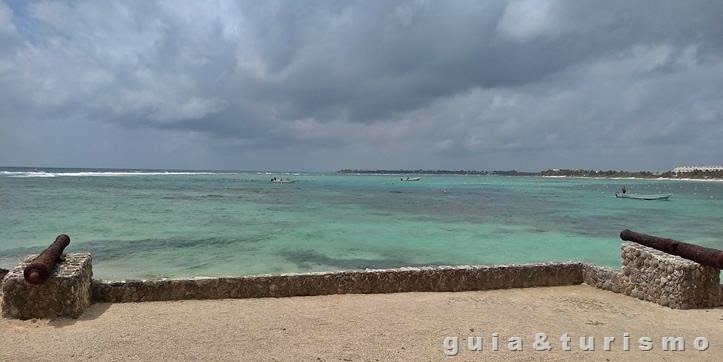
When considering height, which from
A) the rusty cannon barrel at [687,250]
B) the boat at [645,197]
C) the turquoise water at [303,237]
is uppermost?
the rusty cannon barrel at [687,250]

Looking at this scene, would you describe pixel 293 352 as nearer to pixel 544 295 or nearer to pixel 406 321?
pixel 406 321

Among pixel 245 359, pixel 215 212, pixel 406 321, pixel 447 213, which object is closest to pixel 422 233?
pixel 447 213

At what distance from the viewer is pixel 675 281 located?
21.6ft

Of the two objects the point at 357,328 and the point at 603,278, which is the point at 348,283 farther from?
the point at 603,278

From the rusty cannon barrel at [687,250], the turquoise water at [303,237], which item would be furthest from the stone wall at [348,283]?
the turquoise water at [303,237]

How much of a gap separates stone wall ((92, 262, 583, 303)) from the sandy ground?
0.69ft

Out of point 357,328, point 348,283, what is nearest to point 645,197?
point 348,283

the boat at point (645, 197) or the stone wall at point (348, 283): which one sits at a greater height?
the stone wall at point (348, 283)

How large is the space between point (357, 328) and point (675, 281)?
15.0ft

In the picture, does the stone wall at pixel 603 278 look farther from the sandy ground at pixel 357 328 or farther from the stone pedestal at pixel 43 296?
the stone pedestal at pixel 43 296

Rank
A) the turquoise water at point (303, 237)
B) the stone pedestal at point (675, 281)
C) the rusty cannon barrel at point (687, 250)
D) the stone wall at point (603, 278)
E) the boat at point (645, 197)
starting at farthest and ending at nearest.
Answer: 1. the boat at point (645, 197)
2. the turquoise water at point (303, 237)
3. the stone wall at point (603, 278)
4. the stone pedestal at point (675, 281)
5. the rusty cannon barrel at point (687, 250)

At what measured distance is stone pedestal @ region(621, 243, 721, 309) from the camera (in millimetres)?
6508

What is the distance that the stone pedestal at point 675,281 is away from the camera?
651 centimetres

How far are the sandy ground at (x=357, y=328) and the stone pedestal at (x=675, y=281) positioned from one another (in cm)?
20
